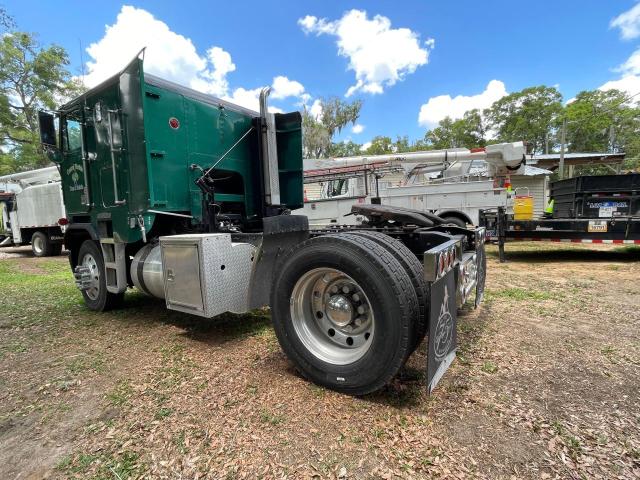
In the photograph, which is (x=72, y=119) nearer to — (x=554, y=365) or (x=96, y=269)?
(x=96, y=269)

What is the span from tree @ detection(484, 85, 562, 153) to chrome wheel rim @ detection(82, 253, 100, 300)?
4517 cm

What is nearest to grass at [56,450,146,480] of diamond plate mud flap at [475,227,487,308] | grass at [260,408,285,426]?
grass at [260,408,285,426]

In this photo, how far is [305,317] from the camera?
109 inches

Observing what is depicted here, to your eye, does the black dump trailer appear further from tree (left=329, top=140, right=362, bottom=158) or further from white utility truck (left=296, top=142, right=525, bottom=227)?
tree (left=329, top=140, right=362, bottom=158)

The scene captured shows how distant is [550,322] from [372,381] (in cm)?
279

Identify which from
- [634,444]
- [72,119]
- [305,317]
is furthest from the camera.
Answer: [72,119]

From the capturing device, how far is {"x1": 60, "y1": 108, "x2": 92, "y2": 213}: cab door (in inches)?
184

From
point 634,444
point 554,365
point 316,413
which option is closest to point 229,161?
point 316,413

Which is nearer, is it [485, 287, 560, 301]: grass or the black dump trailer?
[485, 287, 560, 301]: grass

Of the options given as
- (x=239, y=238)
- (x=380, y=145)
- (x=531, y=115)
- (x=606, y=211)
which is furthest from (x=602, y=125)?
(x=239, y=238)

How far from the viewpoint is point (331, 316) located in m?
2.67

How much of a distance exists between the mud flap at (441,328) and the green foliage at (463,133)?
153ft

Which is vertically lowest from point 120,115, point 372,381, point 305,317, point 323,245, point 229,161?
point 372,381

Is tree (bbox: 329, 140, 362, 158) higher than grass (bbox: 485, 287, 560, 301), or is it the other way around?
tree (bbox: 329, 140, 362, 158)
